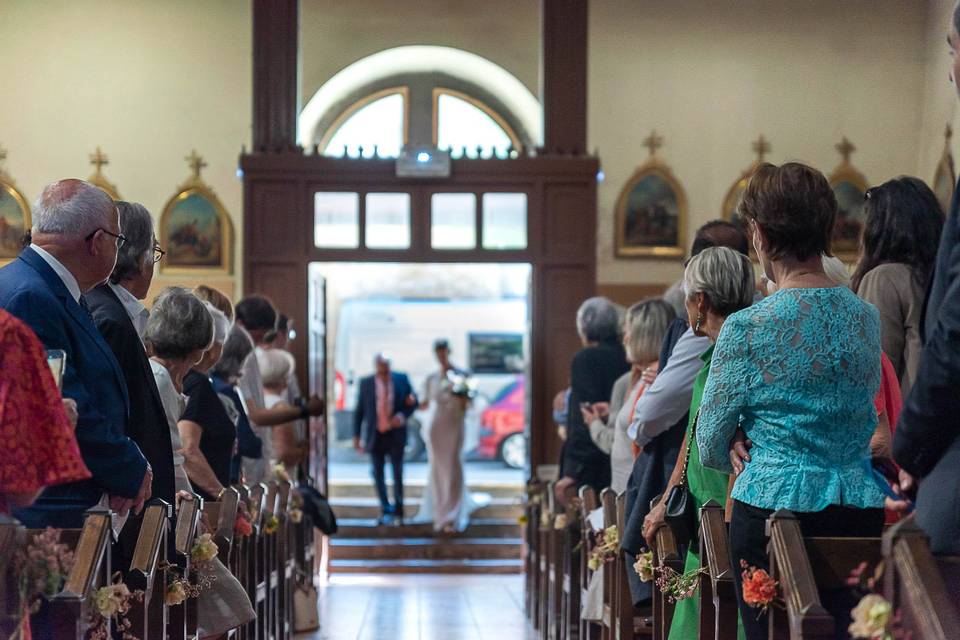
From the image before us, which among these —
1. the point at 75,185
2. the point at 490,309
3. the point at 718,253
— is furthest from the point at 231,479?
the point at 490,309

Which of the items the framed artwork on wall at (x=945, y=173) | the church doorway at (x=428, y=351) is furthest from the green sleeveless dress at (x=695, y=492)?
the church doorway at (x=428, y=351)

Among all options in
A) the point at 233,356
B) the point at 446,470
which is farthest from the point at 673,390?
the point at 446,470

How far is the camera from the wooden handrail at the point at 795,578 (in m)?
2.84

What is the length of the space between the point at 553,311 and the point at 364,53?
3255 millimetres

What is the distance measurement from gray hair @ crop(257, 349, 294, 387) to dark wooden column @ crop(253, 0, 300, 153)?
4052 millimetres

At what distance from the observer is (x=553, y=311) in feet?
42.2

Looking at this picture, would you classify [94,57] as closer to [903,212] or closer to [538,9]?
[538,9]

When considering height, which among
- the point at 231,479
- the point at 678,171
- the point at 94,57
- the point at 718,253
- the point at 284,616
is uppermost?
the point at 94,57

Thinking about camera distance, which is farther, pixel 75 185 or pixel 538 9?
pixel 538 9

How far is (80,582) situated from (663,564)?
1.85 m

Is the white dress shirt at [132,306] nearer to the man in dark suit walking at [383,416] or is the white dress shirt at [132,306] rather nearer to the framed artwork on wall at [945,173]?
the framed artwork on wall at [945,173]

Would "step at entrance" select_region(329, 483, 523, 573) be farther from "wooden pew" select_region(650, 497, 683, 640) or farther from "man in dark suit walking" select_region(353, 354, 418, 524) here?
"wooden pew" select_region(650, 497, 683, 640)

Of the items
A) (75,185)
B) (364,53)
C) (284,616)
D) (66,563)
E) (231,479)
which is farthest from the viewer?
(364,53)

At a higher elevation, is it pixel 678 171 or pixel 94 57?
pixel 94 57
